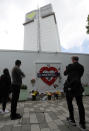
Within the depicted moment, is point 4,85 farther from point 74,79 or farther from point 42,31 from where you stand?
point 42,31

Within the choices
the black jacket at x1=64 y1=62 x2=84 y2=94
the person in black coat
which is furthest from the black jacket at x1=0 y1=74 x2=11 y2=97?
the black jacket at x1=64 y1=62 x2=84 y2=94

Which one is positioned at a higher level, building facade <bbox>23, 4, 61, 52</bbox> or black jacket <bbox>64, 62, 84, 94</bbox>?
building facade <bbox>23, 4, 61, 52</bbox>

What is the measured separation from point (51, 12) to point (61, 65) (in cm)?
1095

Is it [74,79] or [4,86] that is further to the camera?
[4,86]

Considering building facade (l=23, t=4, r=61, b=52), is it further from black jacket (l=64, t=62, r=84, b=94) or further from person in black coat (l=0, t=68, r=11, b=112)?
black jacket (l=64, t=62, r=84, b=94)

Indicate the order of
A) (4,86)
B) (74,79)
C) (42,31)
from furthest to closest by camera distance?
(42,31), (4,86), (74,79)

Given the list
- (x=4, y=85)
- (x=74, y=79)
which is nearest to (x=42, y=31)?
(x=4, y=85)

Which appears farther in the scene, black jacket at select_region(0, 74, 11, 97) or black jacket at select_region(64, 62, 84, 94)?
black jacket at select_region(0, 74, 11, 97)

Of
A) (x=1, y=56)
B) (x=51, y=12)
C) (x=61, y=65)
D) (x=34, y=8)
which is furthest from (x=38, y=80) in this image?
(x=34, y=8)

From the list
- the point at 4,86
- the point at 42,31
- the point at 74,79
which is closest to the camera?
the point at 74,79

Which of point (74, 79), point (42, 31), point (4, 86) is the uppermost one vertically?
point (42, 31)

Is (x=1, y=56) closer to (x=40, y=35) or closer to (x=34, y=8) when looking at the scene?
(x=40, y=35)

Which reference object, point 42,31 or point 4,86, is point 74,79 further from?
point 42,31

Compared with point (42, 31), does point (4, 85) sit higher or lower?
lower
